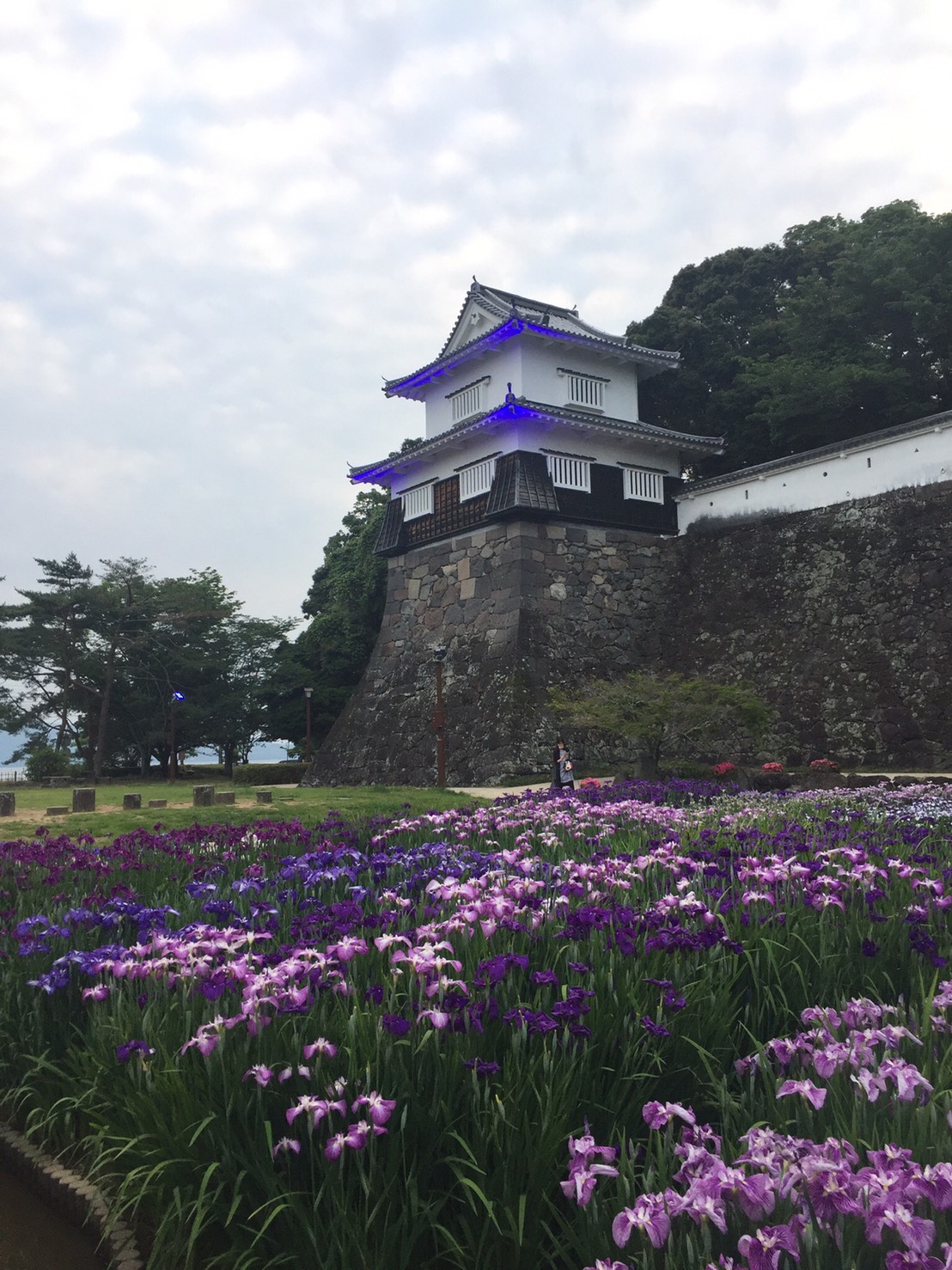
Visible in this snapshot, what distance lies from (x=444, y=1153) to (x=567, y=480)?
844 inches

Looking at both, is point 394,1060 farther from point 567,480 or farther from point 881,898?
point 567,480

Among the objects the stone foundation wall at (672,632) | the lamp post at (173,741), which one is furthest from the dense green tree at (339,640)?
the stone foundation wall at (672,632)

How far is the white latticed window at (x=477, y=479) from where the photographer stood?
23422mm

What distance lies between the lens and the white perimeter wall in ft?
62.4

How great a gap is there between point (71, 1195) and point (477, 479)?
21.7 metres

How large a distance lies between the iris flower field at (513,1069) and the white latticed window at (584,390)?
66.9 feet

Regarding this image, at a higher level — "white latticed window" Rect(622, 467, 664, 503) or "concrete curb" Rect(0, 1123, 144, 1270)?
"white latticed window" Rect(622, 467, 664, 503)

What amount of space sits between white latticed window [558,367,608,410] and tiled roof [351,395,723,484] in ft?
1.18

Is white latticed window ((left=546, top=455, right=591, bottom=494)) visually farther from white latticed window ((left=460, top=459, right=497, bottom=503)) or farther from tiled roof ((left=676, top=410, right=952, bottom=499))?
tiled roof ((left=676, top=410, right=952, bottom=499))

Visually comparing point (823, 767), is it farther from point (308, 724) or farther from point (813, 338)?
point (308, 724)

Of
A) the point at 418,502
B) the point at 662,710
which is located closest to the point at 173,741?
the point at 418,502

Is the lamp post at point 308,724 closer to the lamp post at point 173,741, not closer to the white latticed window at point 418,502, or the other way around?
the lamp post at point 173,741

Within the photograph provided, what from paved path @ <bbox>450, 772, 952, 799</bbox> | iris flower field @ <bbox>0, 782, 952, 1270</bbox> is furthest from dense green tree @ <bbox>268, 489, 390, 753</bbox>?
iris flower field @ <bbox>0, 782, 952, 1270</bbox>

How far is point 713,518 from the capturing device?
23.8 m
